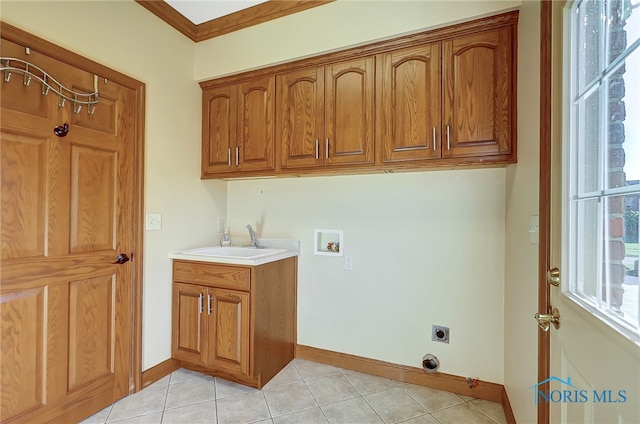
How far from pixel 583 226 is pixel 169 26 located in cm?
279

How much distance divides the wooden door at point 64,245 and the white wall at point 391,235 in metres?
1.04

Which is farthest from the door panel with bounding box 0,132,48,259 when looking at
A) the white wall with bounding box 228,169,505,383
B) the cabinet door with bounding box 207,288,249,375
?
the white wall with bounding box 228,169,505,383

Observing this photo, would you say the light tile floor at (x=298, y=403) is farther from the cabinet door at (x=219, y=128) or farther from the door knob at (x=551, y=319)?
the cabinet door at (x=219, y=128)

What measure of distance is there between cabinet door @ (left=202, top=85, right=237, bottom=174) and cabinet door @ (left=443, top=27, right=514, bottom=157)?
63.0 inches

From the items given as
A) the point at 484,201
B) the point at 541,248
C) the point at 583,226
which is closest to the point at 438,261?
the point at 484,201

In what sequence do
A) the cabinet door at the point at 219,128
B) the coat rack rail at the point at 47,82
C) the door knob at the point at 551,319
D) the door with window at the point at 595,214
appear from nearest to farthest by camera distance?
the door with window at the point at 595,214 < the door knob at the point at 551,319 < the coat rack rail at the point at 47,82 < the cabinet door at the point at 219,128

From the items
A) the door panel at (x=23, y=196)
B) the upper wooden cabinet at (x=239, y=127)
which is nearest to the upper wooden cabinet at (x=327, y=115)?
the upper wooden cabinet at (x=239, y=127)

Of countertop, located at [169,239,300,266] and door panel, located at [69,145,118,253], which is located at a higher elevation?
door panel, located at [69,145,118,253]

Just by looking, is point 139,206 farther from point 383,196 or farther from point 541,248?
point 541,248

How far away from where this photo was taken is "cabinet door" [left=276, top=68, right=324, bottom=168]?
2.07 m

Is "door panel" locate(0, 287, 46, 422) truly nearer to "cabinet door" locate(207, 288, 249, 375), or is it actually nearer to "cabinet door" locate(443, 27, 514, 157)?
"cabinet door" locate(207, 288, 249, 375)

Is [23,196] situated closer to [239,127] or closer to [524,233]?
[239,127]

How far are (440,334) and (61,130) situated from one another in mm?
2668

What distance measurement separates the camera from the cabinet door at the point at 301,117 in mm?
2066
